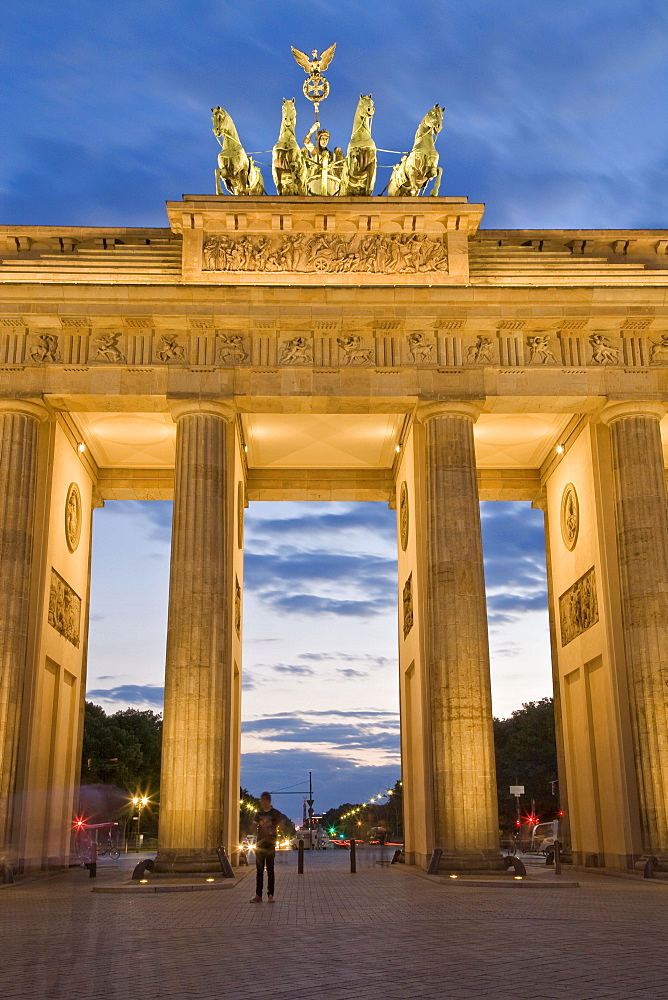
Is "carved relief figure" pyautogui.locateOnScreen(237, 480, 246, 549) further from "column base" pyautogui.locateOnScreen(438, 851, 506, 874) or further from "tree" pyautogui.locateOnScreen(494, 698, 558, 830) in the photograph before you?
"tree" pyautogui.locateOnScreen(494, 698, 558, 830)

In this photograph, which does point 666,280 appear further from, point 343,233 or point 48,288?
point 48,288

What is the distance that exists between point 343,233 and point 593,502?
35.5 ft

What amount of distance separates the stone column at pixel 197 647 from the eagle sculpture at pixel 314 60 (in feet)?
43.6

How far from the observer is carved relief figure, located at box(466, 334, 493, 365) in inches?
1191

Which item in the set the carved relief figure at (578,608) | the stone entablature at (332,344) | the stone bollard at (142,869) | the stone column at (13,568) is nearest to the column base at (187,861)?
the stone bollard at (142,869)

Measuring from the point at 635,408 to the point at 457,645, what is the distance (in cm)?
858

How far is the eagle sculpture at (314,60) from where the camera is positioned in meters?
35.1

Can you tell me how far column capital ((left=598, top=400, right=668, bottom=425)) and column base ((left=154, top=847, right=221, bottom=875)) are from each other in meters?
16.1

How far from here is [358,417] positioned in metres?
33.6

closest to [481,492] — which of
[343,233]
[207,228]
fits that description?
[343,233]

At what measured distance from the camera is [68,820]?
33.6m

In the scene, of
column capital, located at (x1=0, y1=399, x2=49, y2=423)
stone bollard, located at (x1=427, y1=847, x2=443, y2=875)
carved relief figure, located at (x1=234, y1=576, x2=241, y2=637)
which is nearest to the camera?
stone bollard, located at (x1=427, y1=847, x2=443, y2=875)

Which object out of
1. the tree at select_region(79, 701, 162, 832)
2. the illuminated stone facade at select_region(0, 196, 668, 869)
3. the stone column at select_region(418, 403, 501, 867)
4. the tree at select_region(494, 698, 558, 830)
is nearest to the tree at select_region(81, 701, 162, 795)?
the tree at select_region(79, 701, 162, 832)

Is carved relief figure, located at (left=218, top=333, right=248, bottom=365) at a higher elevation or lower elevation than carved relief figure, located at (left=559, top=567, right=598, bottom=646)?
higher
